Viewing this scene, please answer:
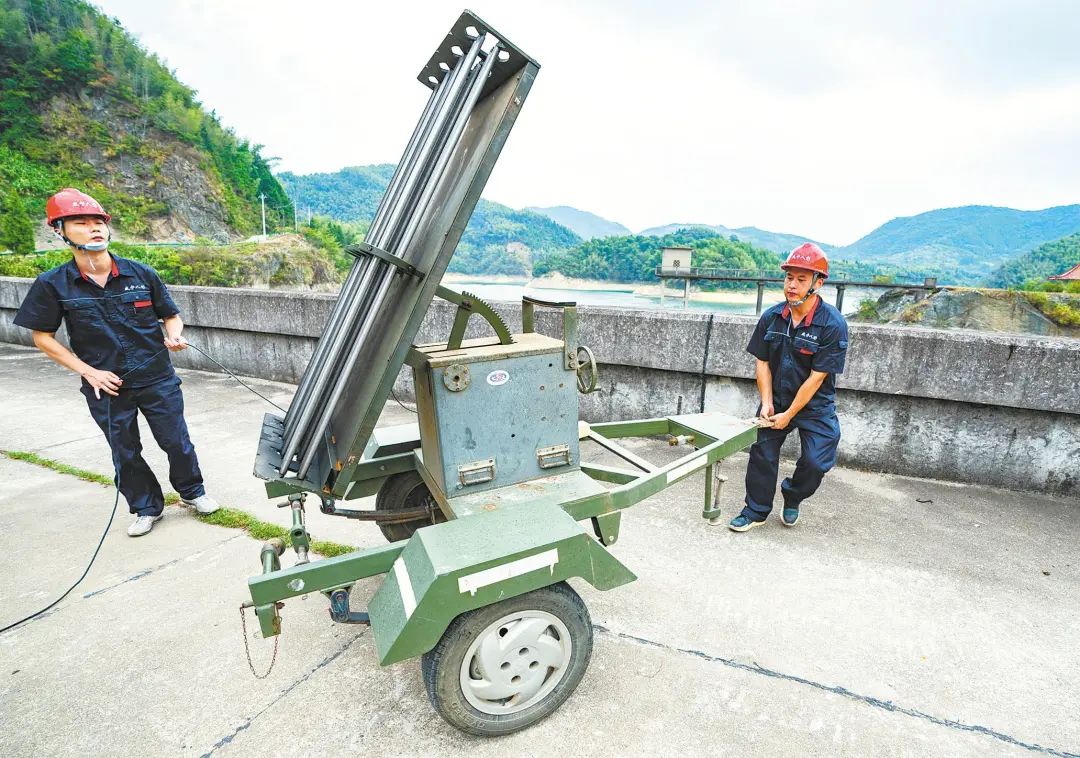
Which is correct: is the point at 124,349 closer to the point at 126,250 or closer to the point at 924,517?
the point at 924,517

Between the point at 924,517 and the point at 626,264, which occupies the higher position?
the point at 626,264

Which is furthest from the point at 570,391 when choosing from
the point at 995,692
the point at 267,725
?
the point at 995,692

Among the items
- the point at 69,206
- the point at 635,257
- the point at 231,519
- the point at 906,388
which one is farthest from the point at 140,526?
the point at 635,257

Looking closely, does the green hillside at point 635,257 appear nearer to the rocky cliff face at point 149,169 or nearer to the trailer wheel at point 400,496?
the trailer wheel at point 400,496

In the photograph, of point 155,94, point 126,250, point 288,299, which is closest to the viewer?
point 288,299

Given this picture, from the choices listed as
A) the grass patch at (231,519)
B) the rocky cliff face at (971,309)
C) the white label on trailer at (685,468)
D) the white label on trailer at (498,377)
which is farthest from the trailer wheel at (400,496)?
the rocky cliff face at (971,309)

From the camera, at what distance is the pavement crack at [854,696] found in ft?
6.45

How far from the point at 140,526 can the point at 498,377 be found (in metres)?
2.66

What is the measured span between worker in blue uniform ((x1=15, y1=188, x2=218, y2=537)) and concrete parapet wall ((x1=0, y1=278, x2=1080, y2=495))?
9.54 feet

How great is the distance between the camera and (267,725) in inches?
80.7

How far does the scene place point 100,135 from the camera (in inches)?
2813

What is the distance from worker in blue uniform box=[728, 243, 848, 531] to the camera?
3.15 metres

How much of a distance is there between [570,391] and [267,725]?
169 cm

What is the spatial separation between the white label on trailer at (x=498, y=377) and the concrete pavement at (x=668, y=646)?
4.00 feet
